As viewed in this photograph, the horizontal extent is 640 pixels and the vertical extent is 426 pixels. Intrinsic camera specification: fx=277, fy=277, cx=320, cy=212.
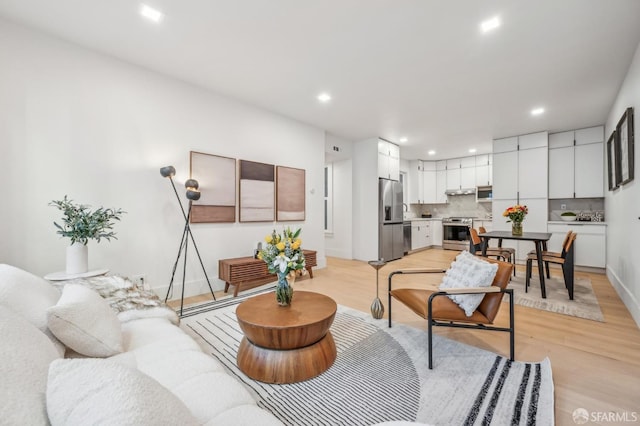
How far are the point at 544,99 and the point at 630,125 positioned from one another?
4.23 feet

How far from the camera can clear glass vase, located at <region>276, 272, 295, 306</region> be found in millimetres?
2117

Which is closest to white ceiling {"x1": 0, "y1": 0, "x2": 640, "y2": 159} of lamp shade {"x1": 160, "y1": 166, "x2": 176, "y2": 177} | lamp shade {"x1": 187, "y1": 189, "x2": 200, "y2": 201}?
lamp shade {"x1": 160, "y1": 166, "x2": 176, "y2": 177}

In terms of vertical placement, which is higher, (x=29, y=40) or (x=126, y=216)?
(x=29, y=40)

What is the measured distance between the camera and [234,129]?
4141mm

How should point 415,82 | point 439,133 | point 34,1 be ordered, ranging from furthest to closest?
point 439,133, point 415,82, point 34,1

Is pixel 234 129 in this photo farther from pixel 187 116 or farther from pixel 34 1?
pixel 34 1

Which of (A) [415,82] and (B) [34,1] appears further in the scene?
(A) [415,82]

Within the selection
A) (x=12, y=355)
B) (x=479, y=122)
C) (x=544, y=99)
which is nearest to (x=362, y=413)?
(x=12, y=355)

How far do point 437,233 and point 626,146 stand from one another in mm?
5182

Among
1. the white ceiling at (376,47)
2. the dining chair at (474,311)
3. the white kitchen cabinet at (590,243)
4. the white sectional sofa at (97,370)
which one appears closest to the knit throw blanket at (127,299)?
→ the white sectional sofa at (97,370)

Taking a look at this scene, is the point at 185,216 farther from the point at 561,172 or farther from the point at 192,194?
the point at 561,172

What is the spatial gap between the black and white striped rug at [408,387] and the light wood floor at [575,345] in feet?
0.38

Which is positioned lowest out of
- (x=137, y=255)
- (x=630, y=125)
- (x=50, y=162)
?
(x=137, y=255)

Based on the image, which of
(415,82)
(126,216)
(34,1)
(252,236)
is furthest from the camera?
(252,236)
